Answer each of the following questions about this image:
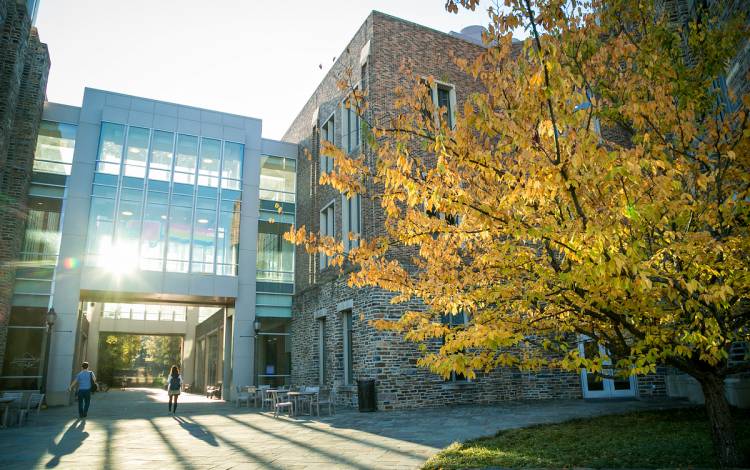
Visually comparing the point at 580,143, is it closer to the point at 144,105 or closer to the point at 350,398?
the point at 350,398

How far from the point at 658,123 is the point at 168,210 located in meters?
19.0

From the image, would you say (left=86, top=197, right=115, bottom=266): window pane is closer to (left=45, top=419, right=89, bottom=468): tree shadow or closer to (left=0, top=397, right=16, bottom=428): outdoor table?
(left=0, top=397, right=16, bottom=428): outdoor table

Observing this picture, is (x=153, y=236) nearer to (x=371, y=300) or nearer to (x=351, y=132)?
(x=351, y=132)

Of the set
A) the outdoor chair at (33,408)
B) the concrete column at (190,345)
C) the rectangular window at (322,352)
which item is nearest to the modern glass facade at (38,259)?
the outdoor chair at (33,408)

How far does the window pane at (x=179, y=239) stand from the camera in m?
20.0

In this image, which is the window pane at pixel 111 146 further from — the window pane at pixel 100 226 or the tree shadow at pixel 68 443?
the tree shadow at pixel 68 443

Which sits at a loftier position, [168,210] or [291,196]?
[291,196]

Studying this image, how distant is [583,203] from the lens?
4.71 meters

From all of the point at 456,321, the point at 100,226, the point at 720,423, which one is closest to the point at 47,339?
the point at 100,226

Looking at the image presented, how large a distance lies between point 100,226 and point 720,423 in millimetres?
20415

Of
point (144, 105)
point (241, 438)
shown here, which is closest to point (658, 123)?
point (241, 438)

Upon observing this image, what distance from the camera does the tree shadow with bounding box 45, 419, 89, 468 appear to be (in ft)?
24.3

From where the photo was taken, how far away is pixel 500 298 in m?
5.72

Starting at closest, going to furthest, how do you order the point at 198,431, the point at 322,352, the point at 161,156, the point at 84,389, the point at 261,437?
1. the point at 261,437
2. the point at 198,431
3. the point at 84,389
4. the point at 322,352
5. the point at 161,156
